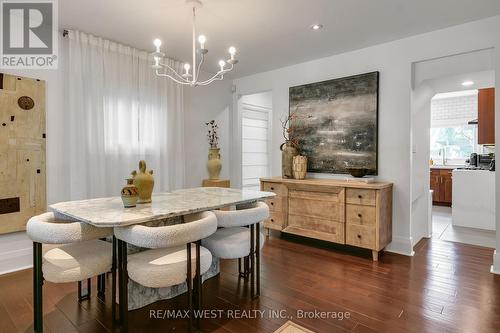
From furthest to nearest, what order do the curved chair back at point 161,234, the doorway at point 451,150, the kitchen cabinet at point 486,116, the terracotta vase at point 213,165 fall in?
the kitchen cabinet at point 486,116, the terracotta vase at point 213,165, the doorway at point 451,150, the curved chair back at point 161,234

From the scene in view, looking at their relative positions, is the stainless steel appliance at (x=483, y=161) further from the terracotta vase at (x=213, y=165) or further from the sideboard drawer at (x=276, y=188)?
the terracotta vase at (x=213, y=165)

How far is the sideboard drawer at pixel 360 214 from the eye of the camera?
3.16 m

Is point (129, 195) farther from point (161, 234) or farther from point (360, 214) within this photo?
point (360, 214)

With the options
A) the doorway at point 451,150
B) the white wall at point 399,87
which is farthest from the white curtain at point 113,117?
the doorway at point 451,150

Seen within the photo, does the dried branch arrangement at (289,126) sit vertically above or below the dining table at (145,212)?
above

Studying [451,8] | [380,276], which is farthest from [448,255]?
[451,8]

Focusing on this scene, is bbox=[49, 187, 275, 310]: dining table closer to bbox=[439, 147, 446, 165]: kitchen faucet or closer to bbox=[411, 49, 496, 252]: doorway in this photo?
bbox=[411, 49, 496, 252]: doorway

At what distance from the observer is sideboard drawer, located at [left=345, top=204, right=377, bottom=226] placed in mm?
3161

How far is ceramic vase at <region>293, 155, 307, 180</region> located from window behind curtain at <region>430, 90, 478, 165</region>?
16.4ft

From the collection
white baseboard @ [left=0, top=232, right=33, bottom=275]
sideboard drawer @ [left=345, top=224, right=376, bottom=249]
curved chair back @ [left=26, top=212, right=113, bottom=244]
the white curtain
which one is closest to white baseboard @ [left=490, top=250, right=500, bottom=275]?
sideboard drawer @ [left=345, top=224, right=376, bottom=249]

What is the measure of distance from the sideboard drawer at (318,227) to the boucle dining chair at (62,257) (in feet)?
7.93

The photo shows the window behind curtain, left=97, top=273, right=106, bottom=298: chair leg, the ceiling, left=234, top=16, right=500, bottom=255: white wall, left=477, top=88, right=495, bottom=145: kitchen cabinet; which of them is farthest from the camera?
the window behind curtain

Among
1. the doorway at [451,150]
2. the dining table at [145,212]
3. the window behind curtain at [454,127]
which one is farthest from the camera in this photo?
the window behind curtain at [454,127]

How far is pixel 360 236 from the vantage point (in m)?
3.24
